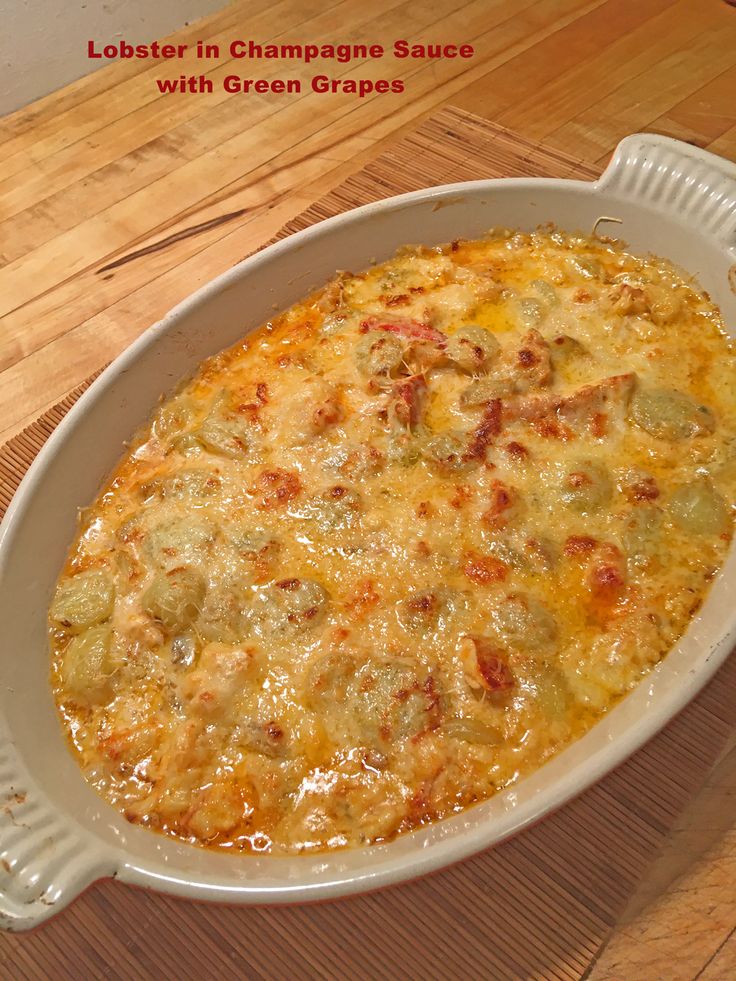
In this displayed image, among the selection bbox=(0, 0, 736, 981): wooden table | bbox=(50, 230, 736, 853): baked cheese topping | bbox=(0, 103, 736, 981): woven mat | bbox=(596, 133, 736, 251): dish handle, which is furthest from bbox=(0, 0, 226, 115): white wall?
bbox=(0, 103, 736, 981): woven mat

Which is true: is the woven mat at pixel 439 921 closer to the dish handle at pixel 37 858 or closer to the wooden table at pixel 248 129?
the dish handle at pixel 37 858

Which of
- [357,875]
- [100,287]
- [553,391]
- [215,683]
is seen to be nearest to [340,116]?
[100,287]

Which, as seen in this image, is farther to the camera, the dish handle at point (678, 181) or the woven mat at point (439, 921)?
the dish handle at point (678, 181)

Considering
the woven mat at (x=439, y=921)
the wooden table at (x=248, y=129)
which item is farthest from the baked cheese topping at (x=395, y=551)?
the wooden table at (x=248, y=129)

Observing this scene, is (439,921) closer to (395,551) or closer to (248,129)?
(395,551)

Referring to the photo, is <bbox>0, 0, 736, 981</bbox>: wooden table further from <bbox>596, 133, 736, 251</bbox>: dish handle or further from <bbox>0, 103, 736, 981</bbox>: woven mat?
<bbox>0, 103, 736, 981</bbox>: woven mat

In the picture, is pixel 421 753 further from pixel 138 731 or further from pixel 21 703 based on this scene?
pixel 21 703
